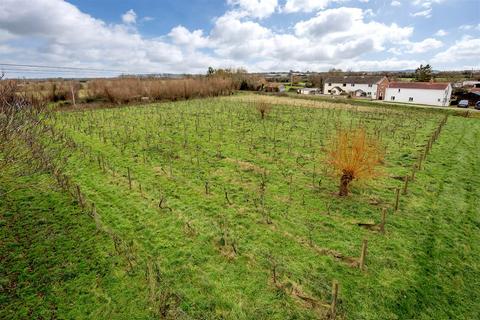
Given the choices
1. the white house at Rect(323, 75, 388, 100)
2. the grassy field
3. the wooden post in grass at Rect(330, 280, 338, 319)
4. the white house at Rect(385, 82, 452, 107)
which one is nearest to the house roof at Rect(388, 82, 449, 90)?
the white house at Rect(385, 82, 452, 107)

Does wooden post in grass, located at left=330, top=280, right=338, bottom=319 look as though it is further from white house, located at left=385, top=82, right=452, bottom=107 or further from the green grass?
white house, located at left=385, top=82, right=452, bottom=107

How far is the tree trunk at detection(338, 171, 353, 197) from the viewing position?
918 cm

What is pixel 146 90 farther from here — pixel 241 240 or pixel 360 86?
pixel 360 86

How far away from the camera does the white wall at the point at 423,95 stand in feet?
147

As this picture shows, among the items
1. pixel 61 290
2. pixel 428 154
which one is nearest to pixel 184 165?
pixel 61 290

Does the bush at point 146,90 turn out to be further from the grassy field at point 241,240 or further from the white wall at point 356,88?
the white wall at point 356,88

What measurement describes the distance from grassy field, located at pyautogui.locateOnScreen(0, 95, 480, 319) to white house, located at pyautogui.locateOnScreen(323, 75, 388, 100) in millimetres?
47219

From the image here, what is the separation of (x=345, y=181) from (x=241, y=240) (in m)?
4.49

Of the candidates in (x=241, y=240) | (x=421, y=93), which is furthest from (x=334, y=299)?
(x=421, y=93)

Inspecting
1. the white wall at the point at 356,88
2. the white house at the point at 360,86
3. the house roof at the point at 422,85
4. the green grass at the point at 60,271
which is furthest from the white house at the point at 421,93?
the green grass at the point at 60,271

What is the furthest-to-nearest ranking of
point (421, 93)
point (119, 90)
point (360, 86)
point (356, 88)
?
point (356, 88), point (360, 86), point (421, 93), point (119, 90)

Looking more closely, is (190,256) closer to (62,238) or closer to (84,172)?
(62,238)

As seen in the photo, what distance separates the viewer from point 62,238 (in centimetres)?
712

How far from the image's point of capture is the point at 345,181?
9.35 metres
